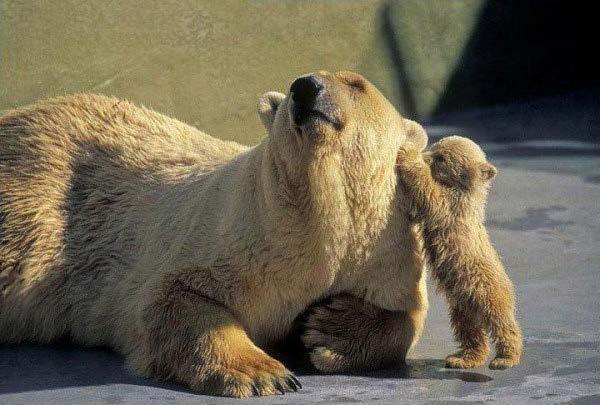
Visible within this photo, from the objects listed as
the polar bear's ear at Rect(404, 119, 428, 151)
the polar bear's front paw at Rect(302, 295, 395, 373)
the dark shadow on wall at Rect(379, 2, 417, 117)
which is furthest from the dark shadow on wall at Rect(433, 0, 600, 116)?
the polar bear's front paw at Rect(302, 295, 395, 373)

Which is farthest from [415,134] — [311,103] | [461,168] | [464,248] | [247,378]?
→ [247,378]

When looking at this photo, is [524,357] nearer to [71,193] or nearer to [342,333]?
[342,333]

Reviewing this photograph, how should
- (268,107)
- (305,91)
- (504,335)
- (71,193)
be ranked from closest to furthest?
(305,91), (504,335), (268,107), (71,193)

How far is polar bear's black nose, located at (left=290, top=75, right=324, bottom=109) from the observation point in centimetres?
403

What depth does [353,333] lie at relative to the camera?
14.2 ft

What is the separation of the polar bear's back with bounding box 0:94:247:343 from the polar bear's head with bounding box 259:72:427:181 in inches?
33.3

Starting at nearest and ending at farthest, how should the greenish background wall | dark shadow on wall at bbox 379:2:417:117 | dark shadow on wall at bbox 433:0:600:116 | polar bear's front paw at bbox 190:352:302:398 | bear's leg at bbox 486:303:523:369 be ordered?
1. polar bear's front paw at bbox 190:352:302:398
2. bear's leg at bbox 486:303:523:369
3. the greenish background wall
4. dark shadow on wall at bbox 379:2:417:117
5. dark shadow on wall at bbox 433:0:600:116

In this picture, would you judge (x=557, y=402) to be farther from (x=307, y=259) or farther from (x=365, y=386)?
(x=307, y=259)

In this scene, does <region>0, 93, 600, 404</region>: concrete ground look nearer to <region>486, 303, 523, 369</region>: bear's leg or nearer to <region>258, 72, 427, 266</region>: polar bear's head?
<region>486, 303, 523, 369</region>: bear's leg

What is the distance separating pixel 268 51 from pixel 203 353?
4441 mm

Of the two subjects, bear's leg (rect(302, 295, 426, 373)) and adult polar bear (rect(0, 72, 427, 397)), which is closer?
adult polar bear (rect(0, 72, 427, 397))

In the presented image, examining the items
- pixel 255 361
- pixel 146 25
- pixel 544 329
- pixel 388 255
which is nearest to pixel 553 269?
pixel 544 329

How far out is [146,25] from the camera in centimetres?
779

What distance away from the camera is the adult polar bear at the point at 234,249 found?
13.5 ft
